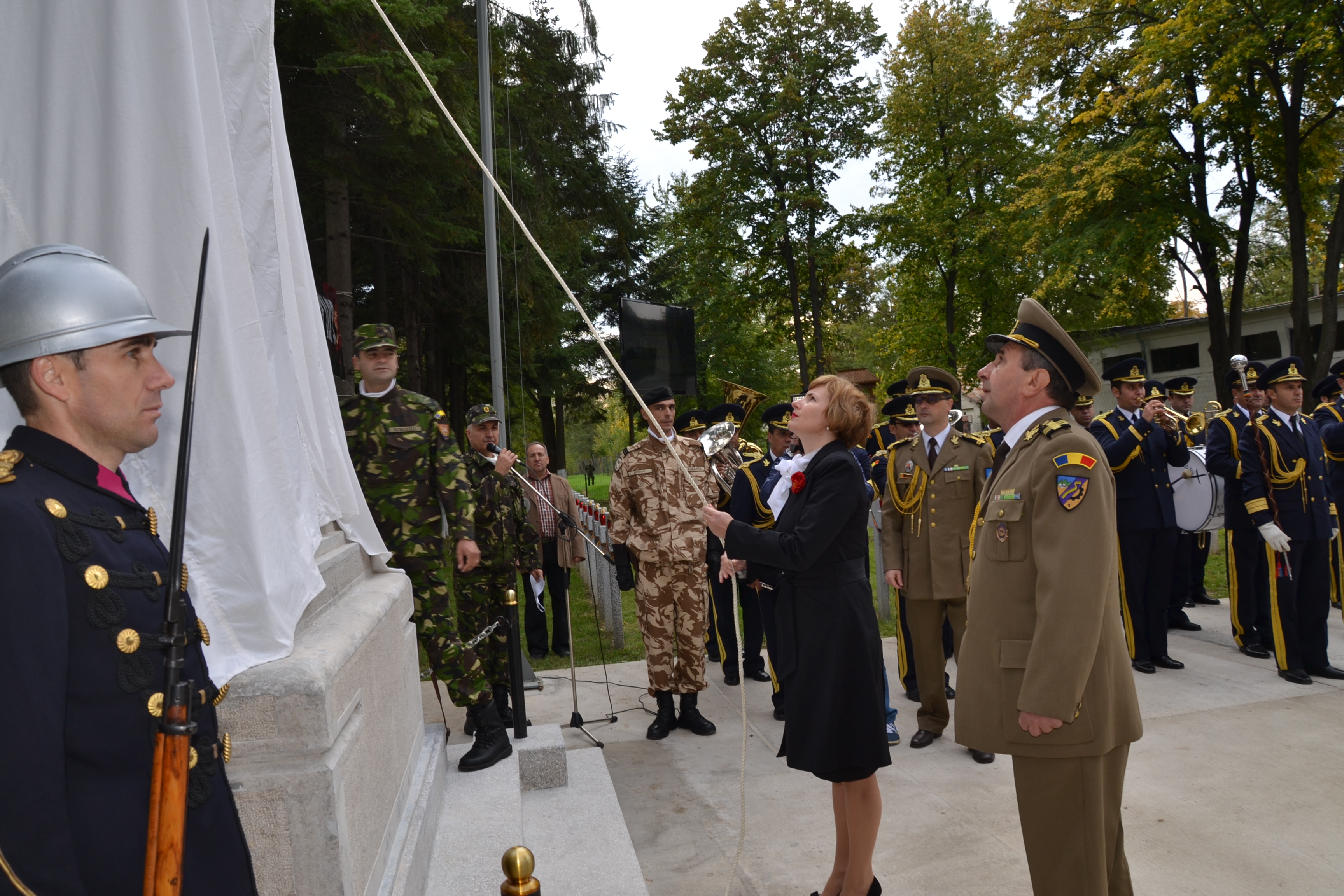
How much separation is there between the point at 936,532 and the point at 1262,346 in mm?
35944

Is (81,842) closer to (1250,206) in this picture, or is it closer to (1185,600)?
(1185,600)

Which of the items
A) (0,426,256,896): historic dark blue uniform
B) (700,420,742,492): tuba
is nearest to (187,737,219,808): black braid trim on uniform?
(0,426,256,896): historic dark blue uniform

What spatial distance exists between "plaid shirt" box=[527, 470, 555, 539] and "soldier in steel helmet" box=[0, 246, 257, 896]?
806 centimetres

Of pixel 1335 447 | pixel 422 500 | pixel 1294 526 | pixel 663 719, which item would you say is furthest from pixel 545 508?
pixel 1335 447

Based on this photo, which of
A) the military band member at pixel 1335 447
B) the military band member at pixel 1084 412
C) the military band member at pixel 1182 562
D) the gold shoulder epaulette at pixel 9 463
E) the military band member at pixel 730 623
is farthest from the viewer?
the military band member at pixel 1182 562

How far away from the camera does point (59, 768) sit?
4.60ft

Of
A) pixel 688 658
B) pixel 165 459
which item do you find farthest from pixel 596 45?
pixel 165 459

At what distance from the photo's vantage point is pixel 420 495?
4.78m

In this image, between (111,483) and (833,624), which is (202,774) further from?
(833,624)

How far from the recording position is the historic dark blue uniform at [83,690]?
1.37 metres

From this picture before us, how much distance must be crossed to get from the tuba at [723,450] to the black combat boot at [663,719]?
2.57 metres

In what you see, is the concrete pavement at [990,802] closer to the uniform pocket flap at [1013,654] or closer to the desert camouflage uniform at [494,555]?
the desert camouflage uniform at [494,555]

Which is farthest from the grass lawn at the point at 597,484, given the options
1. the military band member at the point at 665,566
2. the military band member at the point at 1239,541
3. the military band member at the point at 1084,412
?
the military band member at the point at 665,566

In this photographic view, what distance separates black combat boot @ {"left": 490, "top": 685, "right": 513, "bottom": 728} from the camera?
5.92 metres
